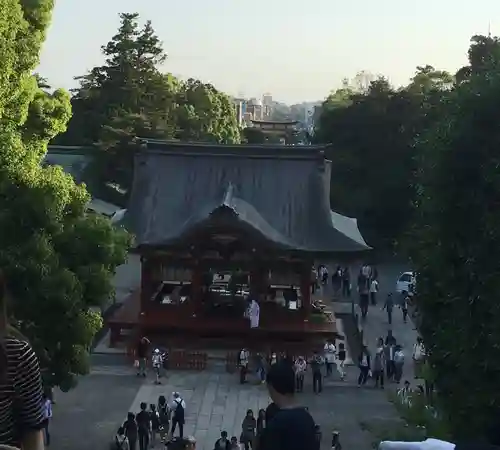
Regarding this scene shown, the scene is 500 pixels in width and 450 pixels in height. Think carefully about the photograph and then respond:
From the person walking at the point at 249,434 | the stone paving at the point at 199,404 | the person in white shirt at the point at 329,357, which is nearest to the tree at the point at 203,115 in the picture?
the person in white shirt at the point at 329,357

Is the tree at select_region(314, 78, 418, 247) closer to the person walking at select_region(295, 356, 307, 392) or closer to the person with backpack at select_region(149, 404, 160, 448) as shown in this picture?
the person walking at select_region(295, 356, 307, 392)

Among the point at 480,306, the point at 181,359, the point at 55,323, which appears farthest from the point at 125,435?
the point at 480,306

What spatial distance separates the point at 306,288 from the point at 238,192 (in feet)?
12.8

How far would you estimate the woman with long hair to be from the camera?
288 centimetres

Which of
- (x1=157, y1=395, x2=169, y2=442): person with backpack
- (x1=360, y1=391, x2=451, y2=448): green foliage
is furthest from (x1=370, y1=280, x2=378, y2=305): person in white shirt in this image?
(x1=360, y1=391, x2=451, y2=448): green foliage

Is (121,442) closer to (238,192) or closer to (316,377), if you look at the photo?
(316,377)

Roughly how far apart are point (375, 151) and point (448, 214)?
3014 centimetres

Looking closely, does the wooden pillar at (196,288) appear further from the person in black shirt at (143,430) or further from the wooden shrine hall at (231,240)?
the person in black shirt at (143,430)

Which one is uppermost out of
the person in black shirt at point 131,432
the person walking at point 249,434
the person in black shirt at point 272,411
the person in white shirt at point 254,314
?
the person in black shirt at point 272,411

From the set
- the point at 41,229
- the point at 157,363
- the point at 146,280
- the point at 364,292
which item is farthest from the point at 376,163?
the point at 41,229

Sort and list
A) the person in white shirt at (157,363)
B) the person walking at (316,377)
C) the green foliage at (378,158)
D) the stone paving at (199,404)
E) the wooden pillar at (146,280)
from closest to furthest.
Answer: the stone paving at (199,404) → the person walking at (316,377) → the person in white shirt at (157,363) → the wooden pillar at (146,280) → the green foliage at (378,158)

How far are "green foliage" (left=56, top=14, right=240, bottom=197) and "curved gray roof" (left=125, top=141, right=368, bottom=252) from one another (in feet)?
40.2

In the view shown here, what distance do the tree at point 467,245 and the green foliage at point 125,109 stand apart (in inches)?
1142

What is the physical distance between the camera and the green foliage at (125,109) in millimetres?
36469
